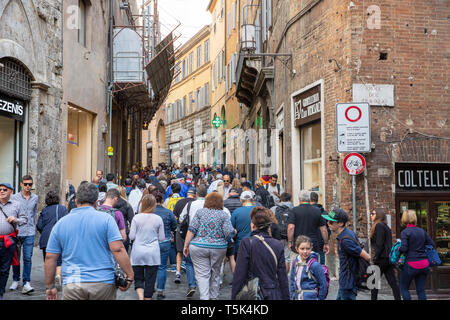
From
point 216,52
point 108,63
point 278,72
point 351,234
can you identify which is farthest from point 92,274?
point 216,52

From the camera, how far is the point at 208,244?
745 cm

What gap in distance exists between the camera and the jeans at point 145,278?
754cm

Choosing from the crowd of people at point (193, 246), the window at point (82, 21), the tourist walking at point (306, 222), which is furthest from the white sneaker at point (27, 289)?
the window at point (82, 21)

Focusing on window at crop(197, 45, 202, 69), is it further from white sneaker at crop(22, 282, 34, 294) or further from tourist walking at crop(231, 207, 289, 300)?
tourist walking at crop(231, 207, 289, 300)

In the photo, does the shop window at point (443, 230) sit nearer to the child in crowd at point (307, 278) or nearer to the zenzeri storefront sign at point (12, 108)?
the child in crowd at point (307, 278)

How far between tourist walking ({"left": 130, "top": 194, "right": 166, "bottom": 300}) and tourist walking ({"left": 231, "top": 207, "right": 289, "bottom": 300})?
2491 millimetres

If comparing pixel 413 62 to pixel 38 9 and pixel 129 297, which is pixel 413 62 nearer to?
pixel 129 297

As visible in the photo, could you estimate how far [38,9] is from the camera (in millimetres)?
13633

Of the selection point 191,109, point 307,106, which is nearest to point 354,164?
point 307,106

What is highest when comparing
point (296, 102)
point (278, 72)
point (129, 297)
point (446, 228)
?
point (278, 72)

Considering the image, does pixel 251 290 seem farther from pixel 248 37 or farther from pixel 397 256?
pixel 248 37

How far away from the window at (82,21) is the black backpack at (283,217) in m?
10.7

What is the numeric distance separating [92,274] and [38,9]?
35.1ft

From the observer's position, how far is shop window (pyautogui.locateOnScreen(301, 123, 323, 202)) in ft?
41.7
